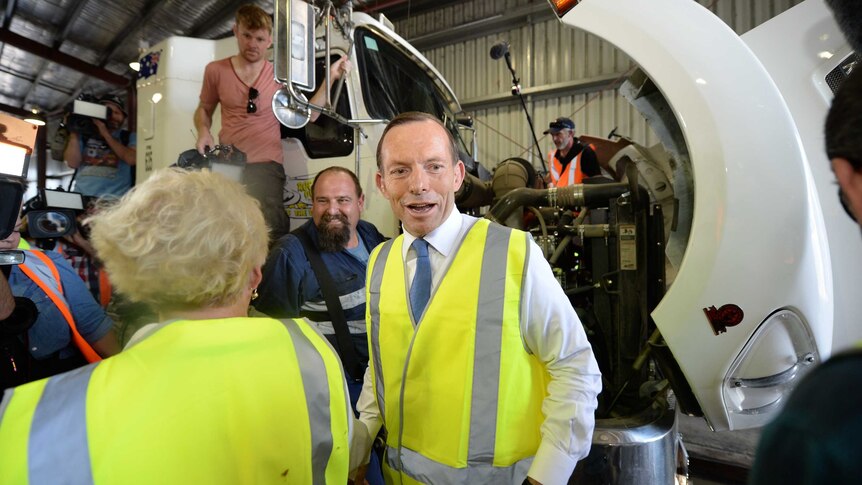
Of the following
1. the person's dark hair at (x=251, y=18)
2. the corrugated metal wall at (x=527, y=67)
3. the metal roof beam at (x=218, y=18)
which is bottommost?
the person's dark hair at (x=251, y=18)

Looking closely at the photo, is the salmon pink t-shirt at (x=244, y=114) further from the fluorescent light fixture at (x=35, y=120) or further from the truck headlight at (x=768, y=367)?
the truck headlight at (x=768, y=367)

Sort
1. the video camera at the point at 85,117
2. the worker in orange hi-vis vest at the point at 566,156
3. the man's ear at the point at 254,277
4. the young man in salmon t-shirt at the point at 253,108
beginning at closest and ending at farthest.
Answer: the man's ear at the point at 254,277 < the young man in salmon t-shirt at the point at 253,108 < the video camera at the point at 85,117 < the worker in orange hi-vis vest at the point at 566,156

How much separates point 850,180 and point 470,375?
0.85 meters

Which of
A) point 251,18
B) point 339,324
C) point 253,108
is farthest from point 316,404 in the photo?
point 251,18

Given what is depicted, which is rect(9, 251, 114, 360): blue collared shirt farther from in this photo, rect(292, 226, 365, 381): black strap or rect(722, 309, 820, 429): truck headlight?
rect(722, 309, 820, 429): truck headlight

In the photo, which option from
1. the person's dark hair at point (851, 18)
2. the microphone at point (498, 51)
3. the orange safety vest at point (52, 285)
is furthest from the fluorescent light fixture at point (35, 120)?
the microphone at point (498, 51)

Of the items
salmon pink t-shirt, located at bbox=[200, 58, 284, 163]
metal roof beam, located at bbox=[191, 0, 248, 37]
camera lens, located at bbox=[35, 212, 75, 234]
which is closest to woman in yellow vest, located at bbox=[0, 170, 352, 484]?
camera lens, located at bbox=[35, 212, 75, 234]

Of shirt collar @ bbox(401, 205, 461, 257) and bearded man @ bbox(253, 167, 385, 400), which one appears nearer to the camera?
shirt collar @ bbox(401, 205, 461, 257)

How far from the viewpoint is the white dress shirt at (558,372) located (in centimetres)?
113

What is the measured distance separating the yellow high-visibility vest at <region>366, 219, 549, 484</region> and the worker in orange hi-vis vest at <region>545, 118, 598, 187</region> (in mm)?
3271

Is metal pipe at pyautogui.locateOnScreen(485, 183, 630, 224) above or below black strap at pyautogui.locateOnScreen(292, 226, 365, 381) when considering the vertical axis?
above

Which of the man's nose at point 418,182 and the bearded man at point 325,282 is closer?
the man's nose at point 418,182

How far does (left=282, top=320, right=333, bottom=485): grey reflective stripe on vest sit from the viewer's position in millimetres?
900

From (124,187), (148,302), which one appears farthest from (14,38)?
(148,302)
